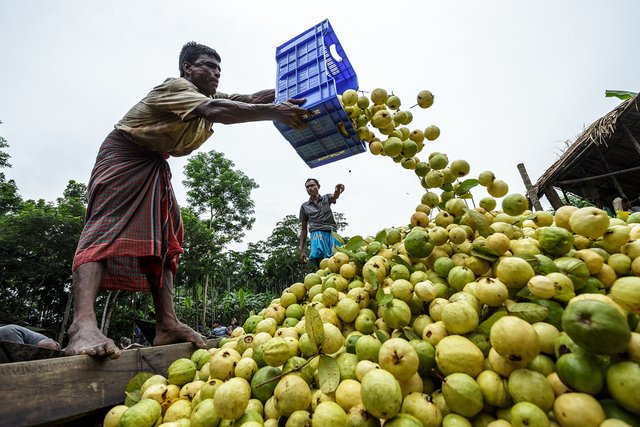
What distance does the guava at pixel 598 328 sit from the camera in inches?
36.7

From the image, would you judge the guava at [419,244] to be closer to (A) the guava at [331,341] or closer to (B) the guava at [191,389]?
(A) the guava at [331,341]

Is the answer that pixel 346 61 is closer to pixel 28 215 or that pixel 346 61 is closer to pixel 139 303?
pixel 28 215

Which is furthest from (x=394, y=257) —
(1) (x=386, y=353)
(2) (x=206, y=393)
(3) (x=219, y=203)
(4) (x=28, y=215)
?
(3) (x=219, y=203)

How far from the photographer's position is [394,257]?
2127 millimetres

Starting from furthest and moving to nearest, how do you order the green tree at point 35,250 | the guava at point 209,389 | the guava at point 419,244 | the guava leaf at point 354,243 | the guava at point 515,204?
the green tree at point 35,250 → the guava leaf at point 354,243 → the guava at point 515,204 → the guava at point 419,244 → the guava at point 209,389

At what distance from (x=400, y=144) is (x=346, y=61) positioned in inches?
81.7

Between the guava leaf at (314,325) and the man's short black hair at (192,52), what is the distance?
9.07 ft

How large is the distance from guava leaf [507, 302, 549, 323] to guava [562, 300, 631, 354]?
26cm

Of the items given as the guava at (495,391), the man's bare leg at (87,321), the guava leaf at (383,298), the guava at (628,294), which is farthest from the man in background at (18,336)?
the guava at (628,294)

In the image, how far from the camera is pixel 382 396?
110cm

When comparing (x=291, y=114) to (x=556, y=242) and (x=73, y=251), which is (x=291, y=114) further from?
(x=73, y=251)

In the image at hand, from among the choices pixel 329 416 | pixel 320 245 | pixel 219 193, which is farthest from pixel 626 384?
pixel 219 193

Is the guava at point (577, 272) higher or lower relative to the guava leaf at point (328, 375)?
higher

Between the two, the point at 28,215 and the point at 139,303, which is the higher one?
the point at 28,215
